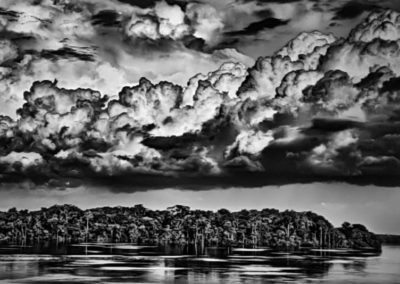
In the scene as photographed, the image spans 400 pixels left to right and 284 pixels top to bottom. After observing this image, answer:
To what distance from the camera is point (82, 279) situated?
6303 centimetres

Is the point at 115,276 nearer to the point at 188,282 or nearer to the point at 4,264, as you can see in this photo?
the point at 188,282

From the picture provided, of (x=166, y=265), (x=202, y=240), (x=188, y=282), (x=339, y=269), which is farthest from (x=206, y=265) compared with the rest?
(x=202, y=240)

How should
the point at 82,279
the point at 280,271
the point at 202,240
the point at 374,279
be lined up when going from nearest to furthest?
the point at 82,279, the point at 374,279, the point at 280,271, the point at 202,240

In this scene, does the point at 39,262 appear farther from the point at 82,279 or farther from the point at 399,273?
the point at 399,273

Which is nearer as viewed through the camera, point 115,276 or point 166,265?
point 115,276

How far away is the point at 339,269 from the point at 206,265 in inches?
717

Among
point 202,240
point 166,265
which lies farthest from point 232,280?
point 202,240

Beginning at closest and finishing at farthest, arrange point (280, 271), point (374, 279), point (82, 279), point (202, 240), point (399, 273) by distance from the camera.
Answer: point (82, 279)
point (374, 279)
point (280, 271)
point (399, 273)
point (202, 240)

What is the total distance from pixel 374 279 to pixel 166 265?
2891cm

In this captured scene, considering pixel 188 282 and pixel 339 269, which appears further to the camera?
pixel 339 269

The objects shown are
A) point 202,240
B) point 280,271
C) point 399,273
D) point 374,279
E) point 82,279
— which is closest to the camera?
point 82,279

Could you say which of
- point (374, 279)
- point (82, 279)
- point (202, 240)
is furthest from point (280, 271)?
point (202, 240)

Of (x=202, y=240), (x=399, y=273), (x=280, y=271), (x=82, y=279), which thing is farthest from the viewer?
(x=202, y=240)

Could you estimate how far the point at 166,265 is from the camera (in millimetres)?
86688
